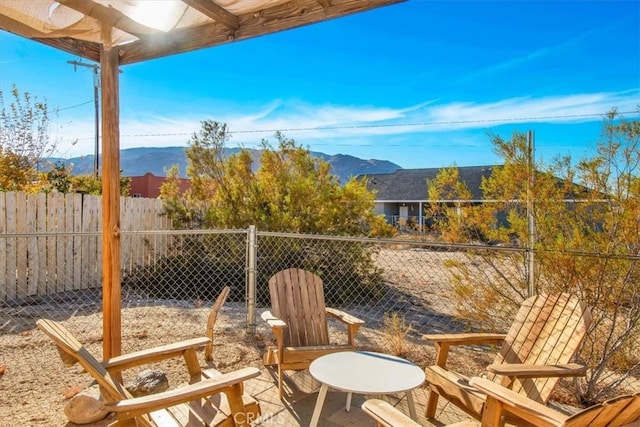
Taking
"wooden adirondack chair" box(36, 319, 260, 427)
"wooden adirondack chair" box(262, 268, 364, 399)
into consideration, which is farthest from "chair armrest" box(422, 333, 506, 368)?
"wooden adirondack chair" box(36, 319, 260, 427)

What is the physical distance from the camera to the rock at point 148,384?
277 cm

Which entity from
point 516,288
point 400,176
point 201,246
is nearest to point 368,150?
point 400,176

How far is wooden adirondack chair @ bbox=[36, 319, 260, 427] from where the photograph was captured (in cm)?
163

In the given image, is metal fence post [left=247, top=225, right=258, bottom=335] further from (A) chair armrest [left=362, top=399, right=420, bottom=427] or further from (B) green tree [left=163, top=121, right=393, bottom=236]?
(A) chair armrest [left=362, top=399, right=420, bottom=427]

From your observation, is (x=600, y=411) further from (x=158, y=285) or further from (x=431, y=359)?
(x=158, y=285)

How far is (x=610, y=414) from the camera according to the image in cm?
131

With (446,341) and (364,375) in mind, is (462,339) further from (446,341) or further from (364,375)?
(364,375)

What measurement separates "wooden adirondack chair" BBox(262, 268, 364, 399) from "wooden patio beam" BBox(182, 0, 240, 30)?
198 centimetres

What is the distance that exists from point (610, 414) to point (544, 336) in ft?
4.01

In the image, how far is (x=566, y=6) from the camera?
28.9 ft

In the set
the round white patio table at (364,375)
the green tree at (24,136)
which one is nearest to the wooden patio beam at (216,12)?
the round white patio table at (364,375)

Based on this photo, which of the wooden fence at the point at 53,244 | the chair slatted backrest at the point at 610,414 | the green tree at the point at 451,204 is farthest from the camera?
the wooden fence at the point at 53,244

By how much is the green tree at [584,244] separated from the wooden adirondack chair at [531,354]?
572 mm

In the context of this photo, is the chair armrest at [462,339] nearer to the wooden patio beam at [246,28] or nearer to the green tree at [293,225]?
the wooden patio beam at [246,28]
